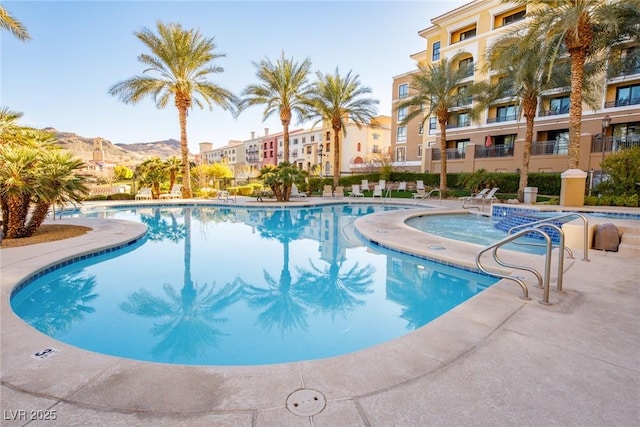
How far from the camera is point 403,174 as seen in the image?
29766 millimetres

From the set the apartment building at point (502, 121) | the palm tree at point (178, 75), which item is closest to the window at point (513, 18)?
the apartment building at point (502, 121)

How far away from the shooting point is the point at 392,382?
2.45 metres

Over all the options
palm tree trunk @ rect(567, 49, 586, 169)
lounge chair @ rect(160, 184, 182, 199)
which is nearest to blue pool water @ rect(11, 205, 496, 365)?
palm tree trunk @ rect(567, 49, 586, 169)

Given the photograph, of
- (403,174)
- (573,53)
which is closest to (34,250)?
(573,53)

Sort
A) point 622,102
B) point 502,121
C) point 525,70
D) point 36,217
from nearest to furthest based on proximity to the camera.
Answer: point 36,217 → point 525,70 → point 622,102 → point 502,121

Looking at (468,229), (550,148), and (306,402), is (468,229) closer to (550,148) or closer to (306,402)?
(306,402)

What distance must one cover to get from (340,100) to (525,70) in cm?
1218

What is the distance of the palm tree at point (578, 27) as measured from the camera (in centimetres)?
1167

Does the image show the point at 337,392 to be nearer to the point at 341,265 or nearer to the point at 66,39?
the point at 341,265

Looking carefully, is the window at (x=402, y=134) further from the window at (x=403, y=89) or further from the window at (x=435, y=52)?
the window at (x=435, y=52)

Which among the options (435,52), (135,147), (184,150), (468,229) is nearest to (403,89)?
(435,52)

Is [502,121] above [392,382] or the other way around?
above

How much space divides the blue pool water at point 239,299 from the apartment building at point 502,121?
1775cm

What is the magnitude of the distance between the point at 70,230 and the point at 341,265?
27.2 ft
